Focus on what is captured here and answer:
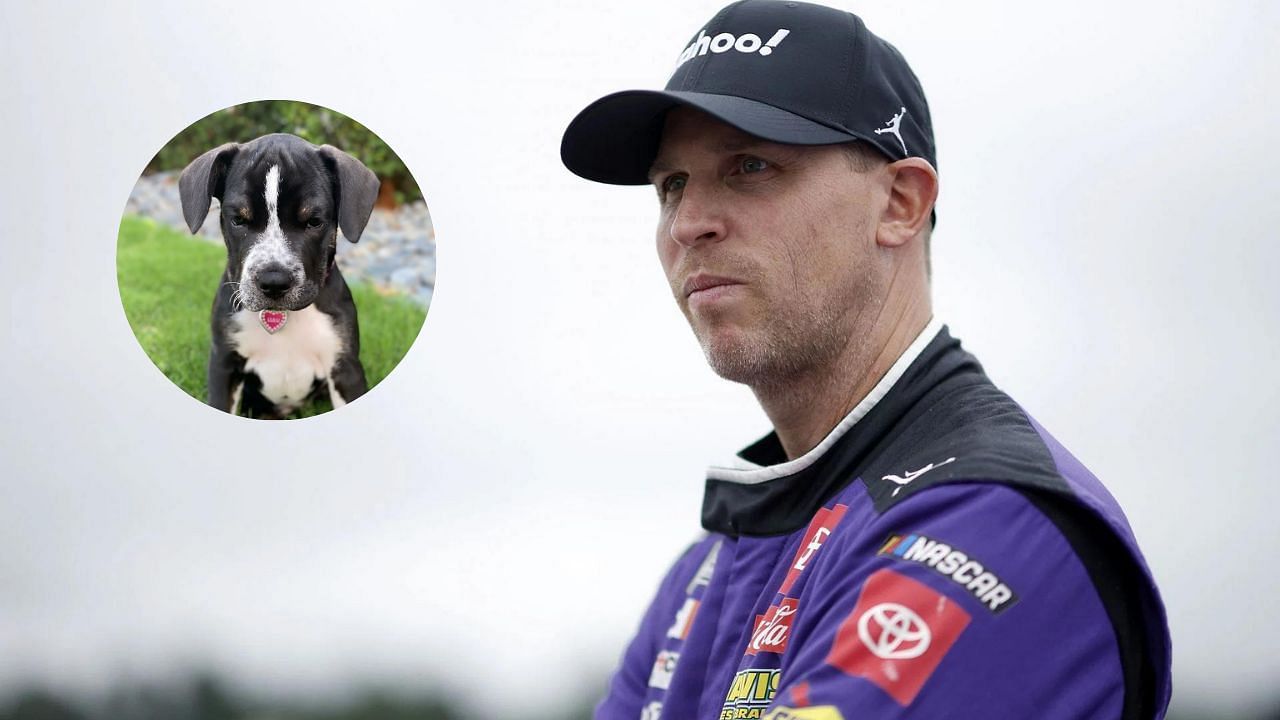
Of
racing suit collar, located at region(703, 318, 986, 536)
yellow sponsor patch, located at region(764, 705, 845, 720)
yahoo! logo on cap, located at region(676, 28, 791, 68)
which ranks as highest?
yahoo! logo on cap, located at region(676, 28, 791, 68)

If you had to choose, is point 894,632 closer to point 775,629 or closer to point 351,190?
point 775,629

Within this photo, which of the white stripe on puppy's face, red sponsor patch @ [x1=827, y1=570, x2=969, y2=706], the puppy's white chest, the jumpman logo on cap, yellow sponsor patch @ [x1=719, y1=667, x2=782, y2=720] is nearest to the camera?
the white stripe on puppy's face

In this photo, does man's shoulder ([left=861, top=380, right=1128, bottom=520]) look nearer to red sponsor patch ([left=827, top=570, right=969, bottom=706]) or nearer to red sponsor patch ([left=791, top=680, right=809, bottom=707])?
red sponsor patch ([left=827, top=570, right=969, bottom=706])

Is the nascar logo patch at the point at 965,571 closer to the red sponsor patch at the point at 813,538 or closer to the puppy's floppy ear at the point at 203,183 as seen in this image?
the red sponsor patch at the point at 813,538

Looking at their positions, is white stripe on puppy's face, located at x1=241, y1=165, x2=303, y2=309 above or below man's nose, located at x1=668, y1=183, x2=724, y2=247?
below

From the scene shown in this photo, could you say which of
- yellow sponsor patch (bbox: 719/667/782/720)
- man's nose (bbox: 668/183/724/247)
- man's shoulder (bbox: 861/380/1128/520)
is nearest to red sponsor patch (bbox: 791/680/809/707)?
yellow sponsor patch (bbox: 719/667/782/720)

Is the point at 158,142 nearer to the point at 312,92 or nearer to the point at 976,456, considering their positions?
the point at 312,92

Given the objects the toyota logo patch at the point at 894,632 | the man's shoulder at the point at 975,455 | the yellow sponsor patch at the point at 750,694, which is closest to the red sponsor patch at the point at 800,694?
the toyota logo patch at the point at 894,632

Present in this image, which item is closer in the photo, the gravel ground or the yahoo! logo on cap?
the gravel ground
